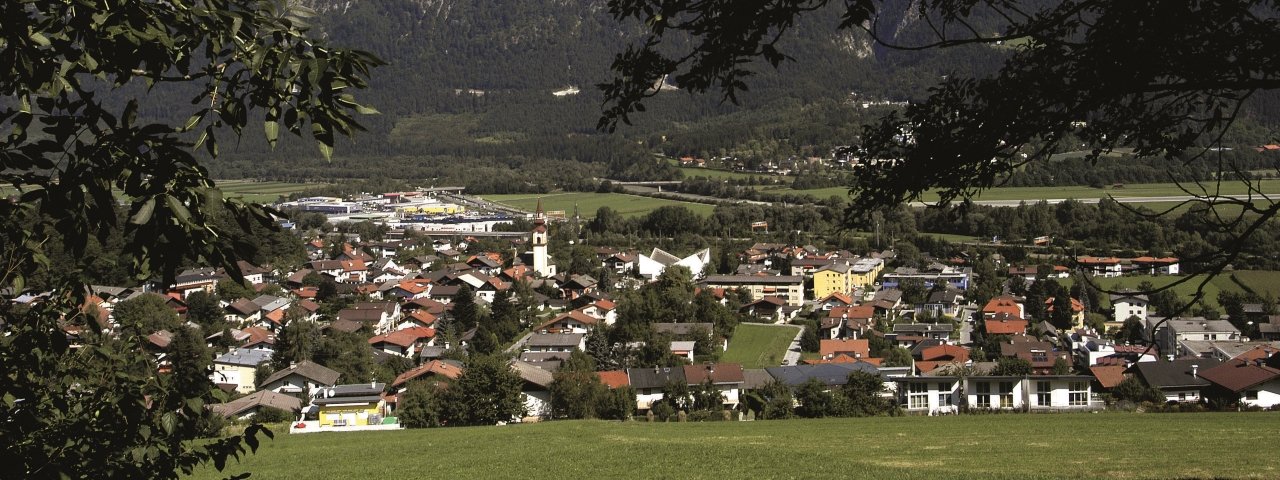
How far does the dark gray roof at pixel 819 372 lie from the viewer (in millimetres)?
15211

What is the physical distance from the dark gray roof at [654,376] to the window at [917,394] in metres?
3.05

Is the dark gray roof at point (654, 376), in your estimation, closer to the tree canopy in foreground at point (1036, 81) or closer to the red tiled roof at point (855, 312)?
the red tiled roof at point (855, 312)

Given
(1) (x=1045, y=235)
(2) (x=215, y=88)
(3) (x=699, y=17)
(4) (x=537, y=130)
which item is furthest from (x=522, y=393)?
(4) (x=537, y=130)

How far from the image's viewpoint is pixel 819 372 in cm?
1582

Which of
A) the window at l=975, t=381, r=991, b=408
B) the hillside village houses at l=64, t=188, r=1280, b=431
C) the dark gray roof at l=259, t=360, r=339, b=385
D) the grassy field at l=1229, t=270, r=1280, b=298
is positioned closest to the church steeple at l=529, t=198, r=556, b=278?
the hillside village houses at l=64, t=188, r=1280, b=431

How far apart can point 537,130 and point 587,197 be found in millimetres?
35707

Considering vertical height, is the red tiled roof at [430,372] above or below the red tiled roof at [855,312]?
below

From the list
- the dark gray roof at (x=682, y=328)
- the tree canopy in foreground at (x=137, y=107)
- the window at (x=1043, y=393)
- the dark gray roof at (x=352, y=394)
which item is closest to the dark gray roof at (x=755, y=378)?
the dark gray roof at (x=682, y=328)

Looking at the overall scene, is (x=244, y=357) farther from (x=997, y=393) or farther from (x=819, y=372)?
(x=997, y=393)

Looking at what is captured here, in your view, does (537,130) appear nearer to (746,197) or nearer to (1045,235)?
(746,197)

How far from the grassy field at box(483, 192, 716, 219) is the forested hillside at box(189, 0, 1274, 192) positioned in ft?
9.59

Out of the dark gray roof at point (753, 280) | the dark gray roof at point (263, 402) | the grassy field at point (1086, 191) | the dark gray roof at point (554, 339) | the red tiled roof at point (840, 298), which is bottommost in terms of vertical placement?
the dark gray roof at point (263, 402)

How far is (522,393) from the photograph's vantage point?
14.1m

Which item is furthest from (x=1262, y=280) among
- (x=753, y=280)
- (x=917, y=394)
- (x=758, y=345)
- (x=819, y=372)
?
(x=917, y=394)
